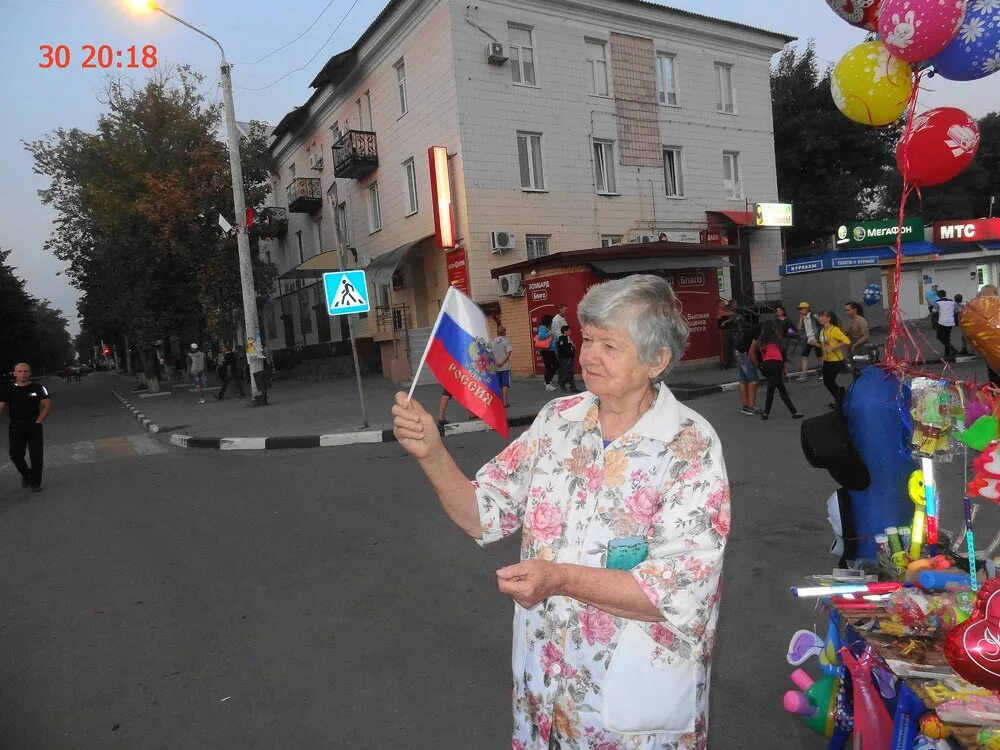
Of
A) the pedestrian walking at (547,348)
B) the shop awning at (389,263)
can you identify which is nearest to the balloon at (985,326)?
the pedestrian walking at (547,348)

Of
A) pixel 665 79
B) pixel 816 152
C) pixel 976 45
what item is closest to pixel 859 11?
pixel 976 45

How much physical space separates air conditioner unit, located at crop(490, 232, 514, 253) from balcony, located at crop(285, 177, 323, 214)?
12525 mm

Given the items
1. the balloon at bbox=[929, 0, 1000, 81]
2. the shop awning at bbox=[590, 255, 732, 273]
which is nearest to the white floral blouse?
the balloon at bbox=[929, 0, 1000, 81]

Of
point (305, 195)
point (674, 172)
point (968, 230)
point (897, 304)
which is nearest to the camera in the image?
point (897, 304)

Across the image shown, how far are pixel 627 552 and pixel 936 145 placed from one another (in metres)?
2.59

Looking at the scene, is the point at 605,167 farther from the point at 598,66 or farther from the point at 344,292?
the point at 344,292

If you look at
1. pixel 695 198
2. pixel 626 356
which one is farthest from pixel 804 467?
pixel 695 198

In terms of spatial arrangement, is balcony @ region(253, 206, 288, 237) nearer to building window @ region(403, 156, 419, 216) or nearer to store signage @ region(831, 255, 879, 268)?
building window @ region(403, 156, 419, 216)

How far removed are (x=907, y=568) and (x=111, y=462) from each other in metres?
11.8

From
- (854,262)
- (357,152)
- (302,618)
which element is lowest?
(302,618)

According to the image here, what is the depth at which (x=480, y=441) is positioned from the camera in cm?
1013

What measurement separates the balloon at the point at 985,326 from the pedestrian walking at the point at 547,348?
12.2 meters

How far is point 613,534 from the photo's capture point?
171 cm

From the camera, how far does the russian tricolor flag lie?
2264mm
